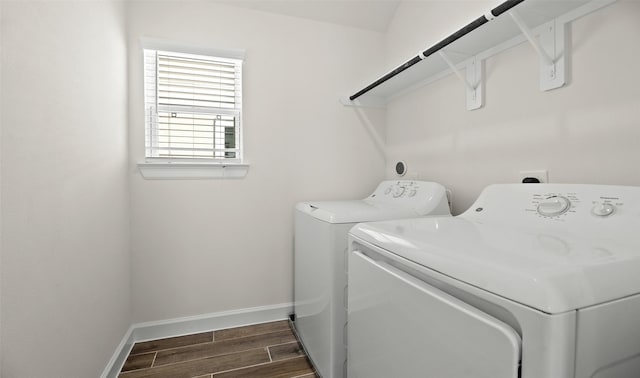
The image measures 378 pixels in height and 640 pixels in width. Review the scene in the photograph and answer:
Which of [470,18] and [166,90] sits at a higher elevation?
[470,18]

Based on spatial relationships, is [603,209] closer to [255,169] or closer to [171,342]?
[255,169]

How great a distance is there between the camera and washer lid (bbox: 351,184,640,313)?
48 centimetres

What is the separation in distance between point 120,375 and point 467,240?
185 centimetres

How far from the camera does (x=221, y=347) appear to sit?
1747 millimetres

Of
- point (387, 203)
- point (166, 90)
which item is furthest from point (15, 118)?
point (387, 203)

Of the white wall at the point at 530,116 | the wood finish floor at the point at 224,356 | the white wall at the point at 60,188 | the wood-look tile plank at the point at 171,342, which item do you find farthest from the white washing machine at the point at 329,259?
the white wall at the point at 60,188

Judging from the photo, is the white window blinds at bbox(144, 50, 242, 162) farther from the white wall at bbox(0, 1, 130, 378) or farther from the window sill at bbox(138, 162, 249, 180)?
the white wall at bbox(0, 1, 130, 378)

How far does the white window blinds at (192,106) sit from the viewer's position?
6.06 ft

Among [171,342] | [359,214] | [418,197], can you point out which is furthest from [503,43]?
[171,342]

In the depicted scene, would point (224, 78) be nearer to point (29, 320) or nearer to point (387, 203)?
point (387, 203)

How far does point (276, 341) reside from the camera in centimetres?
181

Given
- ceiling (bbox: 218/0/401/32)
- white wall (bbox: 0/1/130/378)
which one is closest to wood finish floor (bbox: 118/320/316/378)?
white wall (bbox: 0/1/130/378)

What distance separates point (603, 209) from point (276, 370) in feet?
5.20

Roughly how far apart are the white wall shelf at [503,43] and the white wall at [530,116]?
0.12 ft
